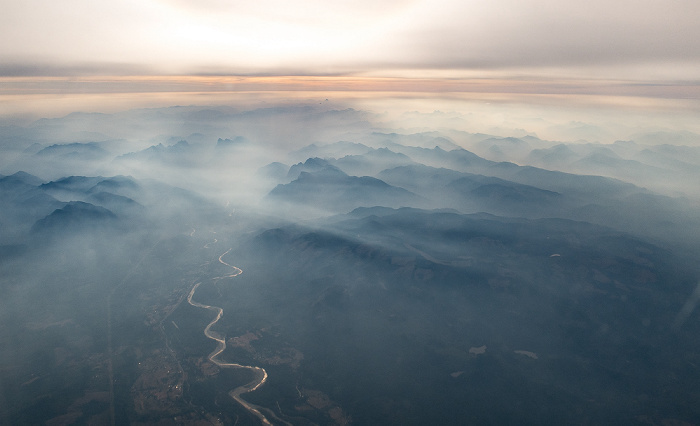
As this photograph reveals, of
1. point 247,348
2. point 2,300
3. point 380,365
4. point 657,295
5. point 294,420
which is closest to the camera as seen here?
point 294,420

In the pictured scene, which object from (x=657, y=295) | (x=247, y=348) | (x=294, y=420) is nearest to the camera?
(x=294, y=420)

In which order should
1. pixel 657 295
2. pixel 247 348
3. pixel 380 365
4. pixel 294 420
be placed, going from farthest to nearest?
pixel 657 295, pixel 247 348, pixel 380 365, pixel 294 420

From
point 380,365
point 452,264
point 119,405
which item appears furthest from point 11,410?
point 452,264

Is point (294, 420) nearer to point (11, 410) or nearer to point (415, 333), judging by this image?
point (415, 333)

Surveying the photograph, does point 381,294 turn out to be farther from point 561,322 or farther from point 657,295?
point 657,295

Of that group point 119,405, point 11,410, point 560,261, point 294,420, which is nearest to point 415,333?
point 294,420

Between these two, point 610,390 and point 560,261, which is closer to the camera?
point 610,390

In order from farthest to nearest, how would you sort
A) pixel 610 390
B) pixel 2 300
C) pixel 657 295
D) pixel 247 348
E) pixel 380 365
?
pixel 2 300 → pixel 657 295 → pixel 247 348 → pixel 380 365 → pixel 610 390

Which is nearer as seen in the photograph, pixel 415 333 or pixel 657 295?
pixel 415 333
